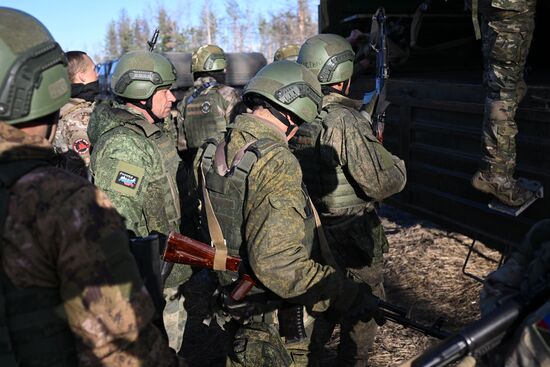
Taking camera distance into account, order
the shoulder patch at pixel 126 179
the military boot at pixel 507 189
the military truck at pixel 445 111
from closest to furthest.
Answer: the shoulder patch at pixel 126 179, the military boot at pixel 507 189, the military truck at pixel 445 111

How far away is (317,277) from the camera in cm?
271

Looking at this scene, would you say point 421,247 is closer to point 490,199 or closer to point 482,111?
point 490,199

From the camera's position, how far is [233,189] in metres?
2.72

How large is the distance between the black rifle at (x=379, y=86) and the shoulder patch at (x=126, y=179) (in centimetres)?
204

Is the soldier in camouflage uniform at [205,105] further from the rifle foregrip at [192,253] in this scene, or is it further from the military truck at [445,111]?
the rifle foregrip at [192,253]

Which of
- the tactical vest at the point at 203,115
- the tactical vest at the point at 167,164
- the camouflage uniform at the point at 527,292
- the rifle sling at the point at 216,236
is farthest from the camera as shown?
the tactical vest at the point at 203,115

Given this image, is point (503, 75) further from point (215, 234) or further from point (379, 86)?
point (215, 234)

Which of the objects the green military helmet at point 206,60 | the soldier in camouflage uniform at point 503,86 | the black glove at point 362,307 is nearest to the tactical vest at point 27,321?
the black glove at point 362,307

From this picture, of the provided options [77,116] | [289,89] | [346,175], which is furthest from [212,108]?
[289,89]

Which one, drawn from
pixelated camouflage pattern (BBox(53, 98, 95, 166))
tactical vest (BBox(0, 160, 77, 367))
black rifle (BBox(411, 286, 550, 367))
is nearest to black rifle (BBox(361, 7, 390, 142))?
pixelated camouflage pattern (BBox(53, 98, 95, 166))

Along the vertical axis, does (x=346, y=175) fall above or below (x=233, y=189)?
below

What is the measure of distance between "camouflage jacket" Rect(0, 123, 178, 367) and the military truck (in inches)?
165

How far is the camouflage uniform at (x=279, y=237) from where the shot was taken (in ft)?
8.54

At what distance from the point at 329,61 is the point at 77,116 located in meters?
2.21
